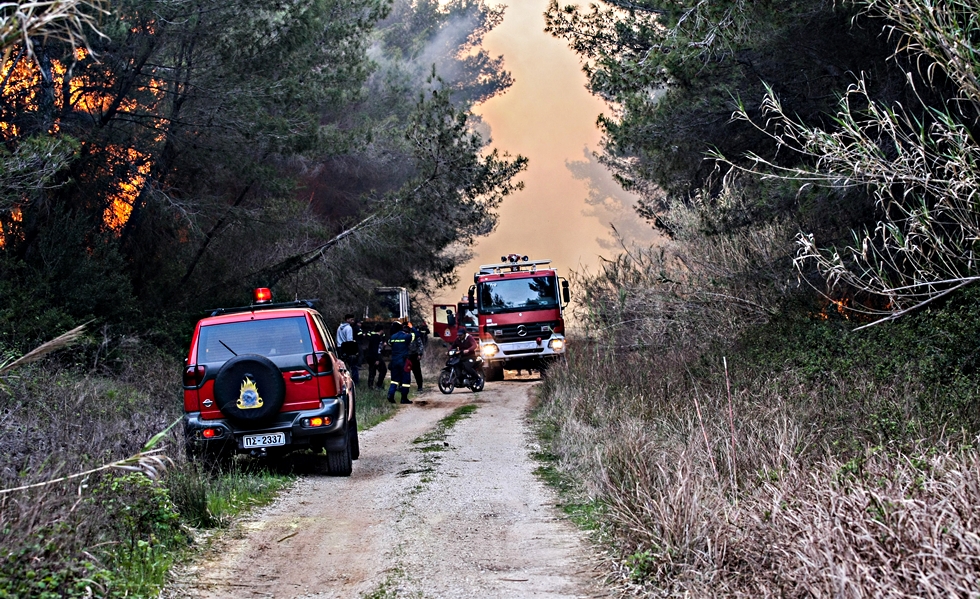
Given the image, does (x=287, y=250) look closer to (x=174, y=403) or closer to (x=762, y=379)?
A: (x=174, y=403)

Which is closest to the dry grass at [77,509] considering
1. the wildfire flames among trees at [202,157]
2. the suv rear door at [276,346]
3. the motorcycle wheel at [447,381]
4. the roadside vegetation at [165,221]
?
the roadside vegetation at [165,221]

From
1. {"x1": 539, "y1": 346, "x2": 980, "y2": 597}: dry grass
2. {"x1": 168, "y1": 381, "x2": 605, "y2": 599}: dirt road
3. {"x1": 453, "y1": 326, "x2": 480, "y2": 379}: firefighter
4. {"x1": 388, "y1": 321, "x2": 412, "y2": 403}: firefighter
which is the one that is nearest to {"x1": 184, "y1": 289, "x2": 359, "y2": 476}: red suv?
{"x1": 168, "y1": 381, "x2": 605, "y2": 599}: dirt road

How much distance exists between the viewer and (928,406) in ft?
29.0

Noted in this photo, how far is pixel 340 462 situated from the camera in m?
11.1

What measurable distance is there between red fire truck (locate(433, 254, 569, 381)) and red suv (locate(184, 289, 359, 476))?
18.6m

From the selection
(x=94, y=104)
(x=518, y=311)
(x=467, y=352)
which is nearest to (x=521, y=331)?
(x=518, y=311)

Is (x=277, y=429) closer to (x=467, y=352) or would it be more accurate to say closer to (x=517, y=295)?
(x=467, y=352)

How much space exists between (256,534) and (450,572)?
2.00 metres

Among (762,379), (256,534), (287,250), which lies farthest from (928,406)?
(287,250)

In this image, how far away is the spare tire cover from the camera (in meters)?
10.3

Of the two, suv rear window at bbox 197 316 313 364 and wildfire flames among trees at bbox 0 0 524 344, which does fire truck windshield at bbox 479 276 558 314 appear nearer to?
wildfire flames among trees at bbox 0 0 524 344

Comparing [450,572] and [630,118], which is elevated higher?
[630,118]

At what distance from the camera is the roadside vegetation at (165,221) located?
313 inches

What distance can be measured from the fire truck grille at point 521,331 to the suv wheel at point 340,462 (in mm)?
18485
